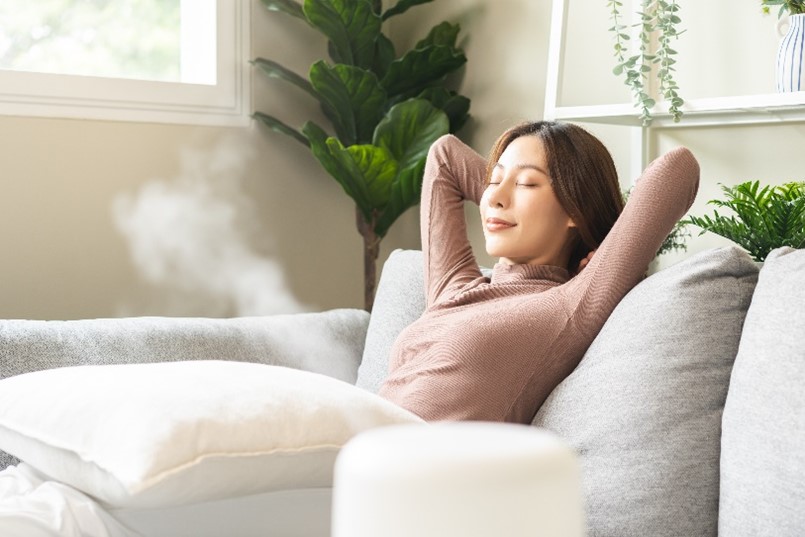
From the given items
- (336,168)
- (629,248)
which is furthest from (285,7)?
(629,248)

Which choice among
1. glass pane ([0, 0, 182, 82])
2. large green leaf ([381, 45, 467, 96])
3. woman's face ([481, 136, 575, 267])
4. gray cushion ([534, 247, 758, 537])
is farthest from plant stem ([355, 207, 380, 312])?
gray cushion ([534, 247, 758, 537])

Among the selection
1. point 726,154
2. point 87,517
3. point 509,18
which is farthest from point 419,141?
point 87,517

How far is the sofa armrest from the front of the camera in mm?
1923

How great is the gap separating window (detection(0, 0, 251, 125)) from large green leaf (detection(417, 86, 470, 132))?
1.95 feet

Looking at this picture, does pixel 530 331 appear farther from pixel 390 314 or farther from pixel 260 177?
pixel 260 177

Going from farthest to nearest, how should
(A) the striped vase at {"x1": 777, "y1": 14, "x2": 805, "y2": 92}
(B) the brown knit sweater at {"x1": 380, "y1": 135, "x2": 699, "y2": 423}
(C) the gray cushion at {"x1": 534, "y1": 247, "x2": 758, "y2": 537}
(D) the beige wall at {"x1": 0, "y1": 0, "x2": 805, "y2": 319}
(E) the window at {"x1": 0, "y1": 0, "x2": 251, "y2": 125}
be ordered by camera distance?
1. (E) the window at {"x1": 0, "y1": 0, "x2": 251, "y2": 125}
2. (D) the beige wall at {"x1": 0, "y1": 0, "x2": 805, "y2": 319}
3. (A) the striped vase at {"x1": 777, "y1": 14, "x2": 805, "y2": 92}
4. (B) the brown knit sweater at {"x1": 380, "y1": 135, "x2": 699, "y2": 423}
5. (C) the gray cushion at {"x1": 534, "y1": 247, "x2": 758, "y2": 537}

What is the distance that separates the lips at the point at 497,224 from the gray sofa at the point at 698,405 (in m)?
0.32

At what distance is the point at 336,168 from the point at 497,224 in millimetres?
1426

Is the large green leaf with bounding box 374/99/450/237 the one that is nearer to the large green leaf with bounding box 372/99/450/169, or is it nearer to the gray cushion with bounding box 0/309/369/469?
the large green leaf with bounding box 372/99/450/169

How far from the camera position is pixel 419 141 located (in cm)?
316

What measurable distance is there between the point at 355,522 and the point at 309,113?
3271mm

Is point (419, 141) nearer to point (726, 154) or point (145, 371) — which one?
point (726, 154)

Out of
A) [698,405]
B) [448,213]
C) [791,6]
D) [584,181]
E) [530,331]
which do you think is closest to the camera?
[698,405]

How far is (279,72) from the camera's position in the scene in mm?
3283
